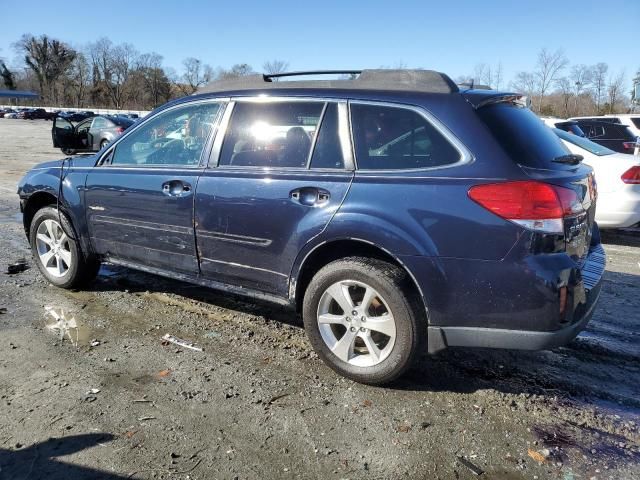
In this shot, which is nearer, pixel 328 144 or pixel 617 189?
pixel 328 144

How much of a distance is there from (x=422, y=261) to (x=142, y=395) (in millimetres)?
1831

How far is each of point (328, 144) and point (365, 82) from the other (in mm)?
479

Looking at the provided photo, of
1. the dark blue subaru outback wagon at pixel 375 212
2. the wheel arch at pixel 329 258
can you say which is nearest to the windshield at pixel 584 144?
the dark blue subaru outback wagon at pixel 375 212

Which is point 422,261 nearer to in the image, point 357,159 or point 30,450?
point 357,159

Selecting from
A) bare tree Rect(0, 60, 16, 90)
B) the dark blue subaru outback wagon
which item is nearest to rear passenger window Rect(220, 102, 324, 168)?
the dark blue subaru outback wagon

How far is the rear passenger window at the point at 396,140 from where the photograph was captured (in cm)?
304

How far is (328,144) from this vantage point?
3.40 m

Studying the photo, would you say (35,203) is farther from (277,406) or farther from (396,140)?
(396,140)

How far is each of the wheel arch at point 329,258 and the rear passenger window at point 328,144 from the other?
19.9 inches

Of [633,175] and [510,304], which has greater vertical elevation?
[633,175]

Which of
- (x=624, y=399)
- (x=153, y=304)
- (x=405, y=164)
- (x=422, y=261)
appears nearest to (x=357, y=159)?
(x=405, y=164)

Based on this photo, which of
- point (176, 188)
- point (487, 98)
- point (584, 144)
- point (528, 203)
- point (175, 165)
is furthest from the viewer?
point (584, 144)

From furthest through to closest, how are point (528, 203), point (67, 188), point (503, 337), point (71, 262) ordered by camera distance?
point (71, 262)
point (67, 188)
point (503, 337)
point (528, 203)

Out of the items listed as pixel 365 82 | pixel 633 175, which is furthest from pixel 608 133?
pixel 365 82
